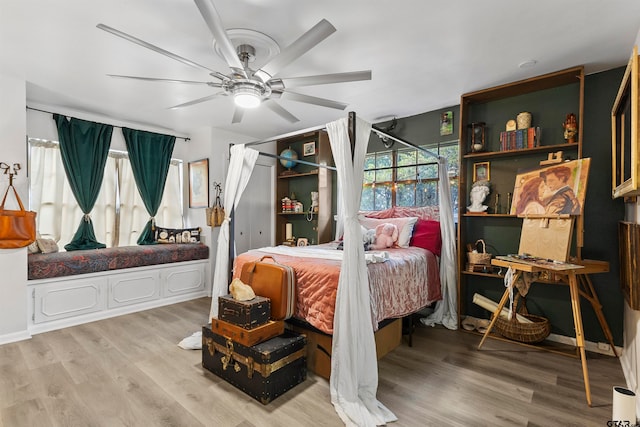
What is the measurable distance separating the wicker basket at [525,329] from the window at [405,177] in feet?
4.74

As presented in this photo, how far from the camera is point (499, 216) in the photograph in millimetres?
3264

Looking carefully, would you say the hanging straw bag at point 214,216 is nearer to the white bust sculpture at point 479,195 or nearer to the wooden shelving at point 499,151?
the wooden shelving at point 499,151

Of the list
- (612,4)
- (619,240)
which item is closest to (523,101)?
(612,4)

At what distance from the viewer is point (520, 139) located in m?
3.11

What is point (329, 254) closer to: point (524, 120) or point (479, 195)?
point (479, 195)

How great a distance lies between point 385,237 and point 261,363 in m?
2.03

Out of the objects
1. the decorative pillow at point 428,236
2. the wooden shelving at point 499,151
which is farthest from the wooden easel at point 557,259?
the decorative pillow at point 428,236

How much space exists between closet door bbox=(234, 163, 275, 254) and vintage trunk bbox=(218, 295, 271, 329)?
275 cm

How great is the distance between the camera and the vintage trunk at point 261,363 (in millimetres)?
2027

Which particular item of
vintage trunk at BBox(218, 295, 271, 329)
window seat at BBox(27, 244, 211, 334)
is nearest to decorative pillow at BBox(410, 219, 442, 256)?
vintage trunk at BBox(218, 295, 271, 329)

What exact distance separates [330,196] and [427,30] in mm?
2907

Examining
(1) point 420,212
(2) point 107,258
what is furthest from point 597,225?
(2) point 107,258

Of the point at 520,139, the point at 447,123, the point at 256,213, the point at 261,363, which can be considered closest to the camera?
the point at 261,363

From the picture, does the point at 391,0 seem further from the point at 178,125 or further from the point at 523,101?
the point at 178,125
